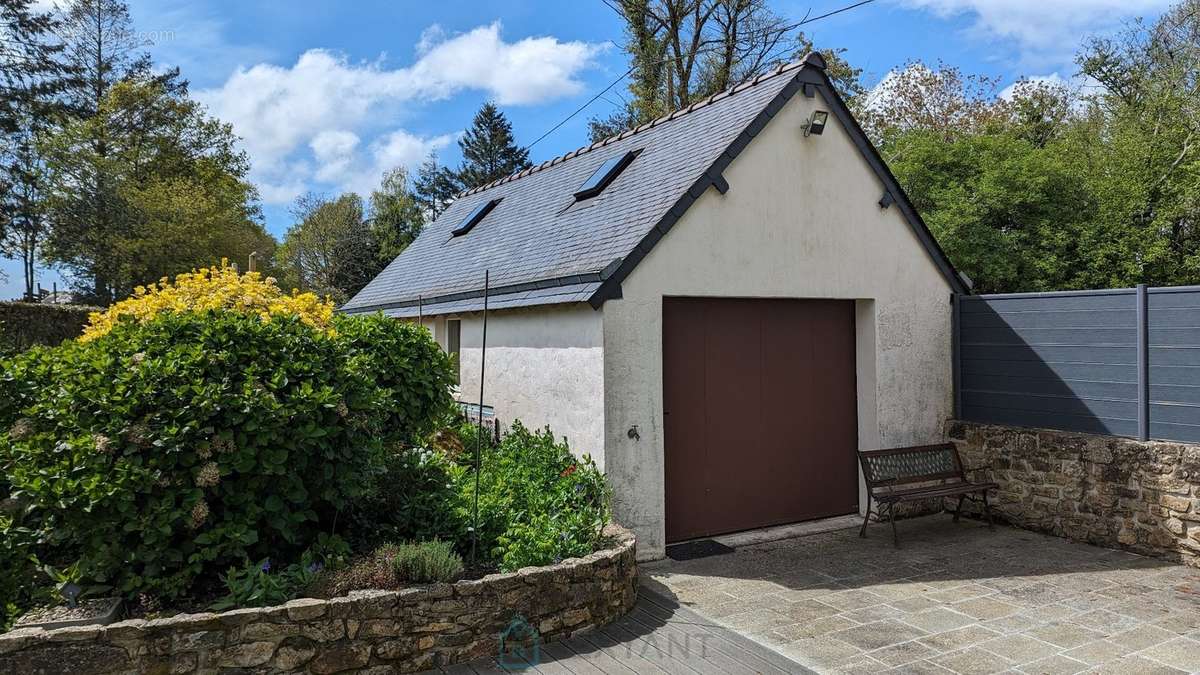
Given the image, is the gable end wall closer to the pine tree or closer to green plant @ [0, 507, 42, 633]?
green plant @ [0, 507, 42, 633]

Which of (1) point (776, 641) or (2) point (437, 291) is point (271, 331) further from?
(2) point (437, 291)

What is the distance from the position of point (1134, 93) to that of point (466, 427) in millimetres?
19560

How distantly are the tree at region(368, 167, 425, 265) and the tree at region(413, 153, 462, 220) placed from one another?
1.13 metres

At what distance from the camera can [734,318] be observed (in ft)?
26.0

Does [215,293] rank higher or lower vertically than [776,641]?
higher

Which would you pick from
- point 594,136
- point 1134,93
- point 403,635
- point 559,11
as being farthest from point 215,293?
point 594,136

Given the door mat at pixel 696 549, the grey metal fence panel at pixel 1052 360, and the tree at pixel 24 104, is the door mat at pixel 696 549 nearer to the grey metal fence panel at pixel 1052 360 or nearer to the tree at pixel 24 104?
the grey metal fence panel at pixel 1052 360

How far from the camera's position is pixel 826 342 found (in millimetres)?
8594

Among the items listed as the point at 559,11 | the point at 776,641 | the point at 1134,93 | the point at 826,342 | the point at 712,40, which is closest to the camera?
the point at 776,641

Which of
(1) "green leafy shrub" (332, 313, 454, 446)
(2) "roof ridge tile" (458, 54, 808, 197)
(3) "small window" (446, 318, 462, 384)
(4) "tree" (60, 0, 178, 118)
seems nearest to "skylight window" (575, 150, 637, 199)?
(2) "roof ridge tile" (458, 54, 808, 197)

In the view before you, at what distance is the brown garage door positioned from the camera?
7543mm

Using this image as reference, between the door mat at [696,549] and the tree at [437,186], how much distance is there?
125ft

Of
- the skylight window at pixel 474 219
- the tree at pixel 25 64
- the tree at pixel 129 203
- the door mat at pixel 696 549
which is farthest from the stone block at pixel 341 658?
the tree at pixel 25 64

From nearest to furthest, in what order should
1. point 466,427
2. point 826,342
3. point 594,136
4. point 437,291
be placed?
point 826,342 < point 466,427 < point 437,291 < point 594,136
